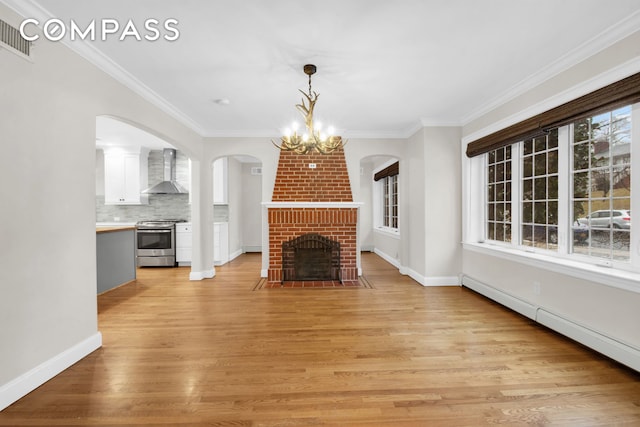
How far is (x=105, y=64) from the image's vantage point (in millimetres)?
2504

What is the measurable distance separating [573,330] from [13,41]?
4.68 meters

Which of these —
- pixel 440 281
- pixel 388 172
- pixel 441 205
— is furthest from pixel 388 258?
pixel 441 205

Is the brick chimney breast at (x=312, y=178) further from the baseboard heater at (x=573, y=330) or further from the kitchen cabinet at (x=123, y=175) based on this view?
the kitchen cabinet at (x=123, y=175)

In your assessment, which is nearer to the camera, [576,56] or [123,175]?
[576,56]

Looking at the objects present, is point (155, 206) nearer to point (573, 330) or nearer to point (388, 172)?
point (388, 172)

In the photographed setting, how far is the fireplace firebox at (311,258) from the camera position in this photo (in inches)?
182

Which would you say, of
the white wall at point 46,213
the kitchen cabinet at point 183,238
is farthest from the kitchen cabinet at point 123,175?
the white wall at point 46,213

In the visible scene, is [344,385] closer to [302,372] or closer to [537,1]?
[302,372]

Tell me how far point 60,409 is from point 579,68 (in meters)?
4.58

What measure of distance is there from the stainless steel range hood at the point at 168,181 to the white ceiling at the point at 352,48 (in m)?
2.55

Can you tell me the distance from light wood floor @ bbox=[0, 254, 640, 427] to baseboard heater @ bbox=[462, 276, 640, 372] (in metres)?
0.08

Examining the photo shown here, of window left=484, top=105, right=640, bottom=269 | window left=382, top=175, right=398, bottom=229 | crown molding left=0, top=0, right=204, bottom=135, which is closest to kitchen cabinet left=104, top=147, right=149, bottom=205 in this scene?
crown molding left=0, top=0, right=204, bottom=135

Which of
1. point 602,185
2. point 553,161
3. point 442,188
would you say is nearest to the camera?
point 602,185

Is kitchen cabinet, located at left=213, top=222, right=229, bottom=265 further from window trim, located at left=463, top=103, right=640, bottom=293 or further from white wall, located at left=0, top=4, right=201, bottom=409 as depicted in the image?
window trim, located at left=463, top=103, right=640, bottom=293
